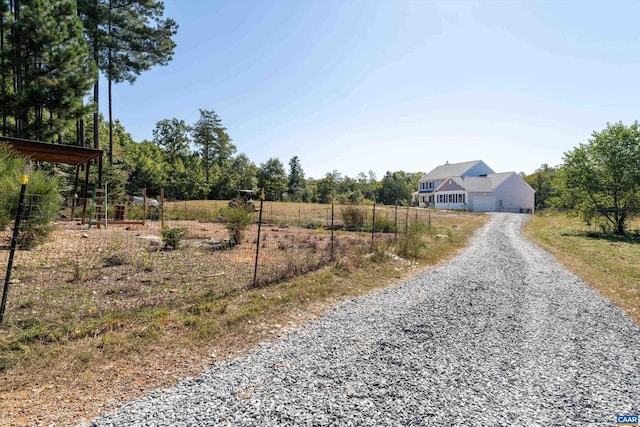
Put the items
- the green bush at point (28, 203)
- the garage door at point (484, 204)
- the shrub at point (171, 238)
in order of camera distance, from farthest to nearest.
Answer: the garage door at point (484, 204)
the shrub at point (171, 238)
the green bush at point (28, 203)

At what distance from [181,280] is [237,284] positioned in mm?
1107

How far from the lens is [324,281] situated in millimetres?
7023

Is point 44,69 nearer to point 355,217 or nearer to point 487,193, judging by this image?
point 355,217

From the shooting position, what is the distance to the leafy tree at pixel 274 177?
4909 cm

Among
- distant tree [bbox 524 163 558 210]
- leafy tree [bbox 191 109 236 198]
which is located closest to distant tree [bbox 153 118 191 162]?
leafy tree [bbox 191 109 236 198]

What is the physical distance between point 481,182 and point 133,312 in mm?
46710

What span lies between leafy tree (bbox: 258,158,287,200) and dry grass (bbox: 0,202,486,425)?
39.8 meters

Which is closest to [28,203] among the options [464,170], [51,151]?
[51,151]

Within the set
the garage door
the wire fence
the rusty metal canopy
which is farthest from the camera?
the garage door

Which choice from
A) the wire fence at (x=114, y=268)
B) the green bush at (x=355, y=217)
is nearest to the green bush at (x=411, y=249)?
the wire fence at (x=114, y=268)

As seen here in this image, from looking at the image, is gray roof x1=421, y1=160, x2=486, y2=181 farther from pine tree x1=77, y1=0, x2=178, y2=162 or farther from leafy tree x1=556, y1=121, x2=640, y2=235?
pine tree x1=77, y1=0, x2=178, y2=162

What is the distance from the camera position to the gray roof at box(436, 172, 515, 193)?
137 ft

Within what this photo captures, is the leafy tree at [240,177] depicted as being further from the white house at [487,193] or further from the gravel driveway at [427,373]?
the gravel driveway at [427,373]

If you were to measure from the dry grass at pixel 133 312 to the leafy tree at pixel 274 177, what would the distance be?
131 ft
